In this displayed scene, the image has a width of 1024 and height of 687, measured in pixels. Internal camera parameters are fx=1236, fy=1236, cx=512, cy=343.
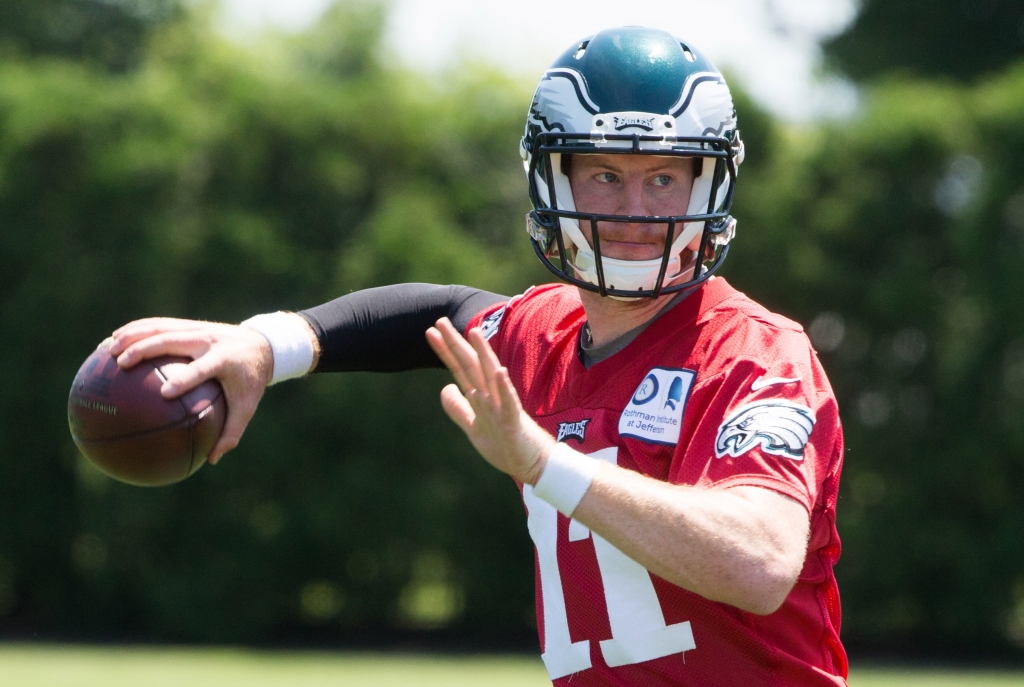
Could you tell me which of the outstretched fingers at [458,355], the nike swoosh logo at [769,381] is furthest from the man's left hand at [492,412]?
the nike swoosh logo at [769,381]

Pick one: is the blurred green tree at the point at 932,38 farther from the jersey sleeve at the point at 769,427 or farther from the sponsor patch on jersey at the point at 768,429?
the sponsor patch on jersey at the point at 768,429

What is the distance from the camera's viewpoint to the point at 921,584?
10109 millimetres

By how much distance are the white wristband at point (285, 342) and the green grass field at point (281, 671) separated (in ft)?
19.3

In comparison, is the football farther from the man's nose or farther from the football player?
the man's nose

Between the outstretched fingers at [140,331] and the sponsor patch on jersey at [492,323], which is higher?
the outstretched fingers at [140,331]

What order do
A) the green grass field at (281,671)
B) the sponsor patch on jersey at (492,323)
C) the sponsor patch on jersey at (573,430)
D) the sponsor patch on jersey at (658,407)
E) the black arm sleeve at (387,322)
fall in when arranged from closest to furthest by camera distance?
the sponsor patch on jersey at (658,407), the sponsor patch on jersey at (573,430), the sponsor patch on jersey at (492,323), the black arm sleeve at (387,322), the green grass field at (281,671)

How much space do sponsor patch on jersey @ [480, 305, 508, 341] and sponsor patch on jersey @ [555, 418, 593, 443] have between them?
1.65 ft

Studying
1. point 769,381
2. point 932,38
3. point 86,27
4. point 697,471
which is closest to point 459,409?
point 697,471

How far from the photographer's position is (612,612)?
98.3 inches

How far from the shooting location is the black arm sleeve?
3246 millimetres

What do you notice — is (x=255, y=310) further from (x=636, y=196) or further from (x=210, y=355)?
(x=636, y=196)

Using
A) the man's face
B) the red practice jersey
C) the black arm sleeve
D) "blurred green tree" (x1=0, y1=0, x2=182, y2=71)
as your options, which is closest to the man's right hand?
the black arm sleeve

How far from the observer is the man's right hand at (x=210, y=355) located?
2.68 m

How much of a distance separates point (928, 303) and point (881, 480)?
154 centimetres
